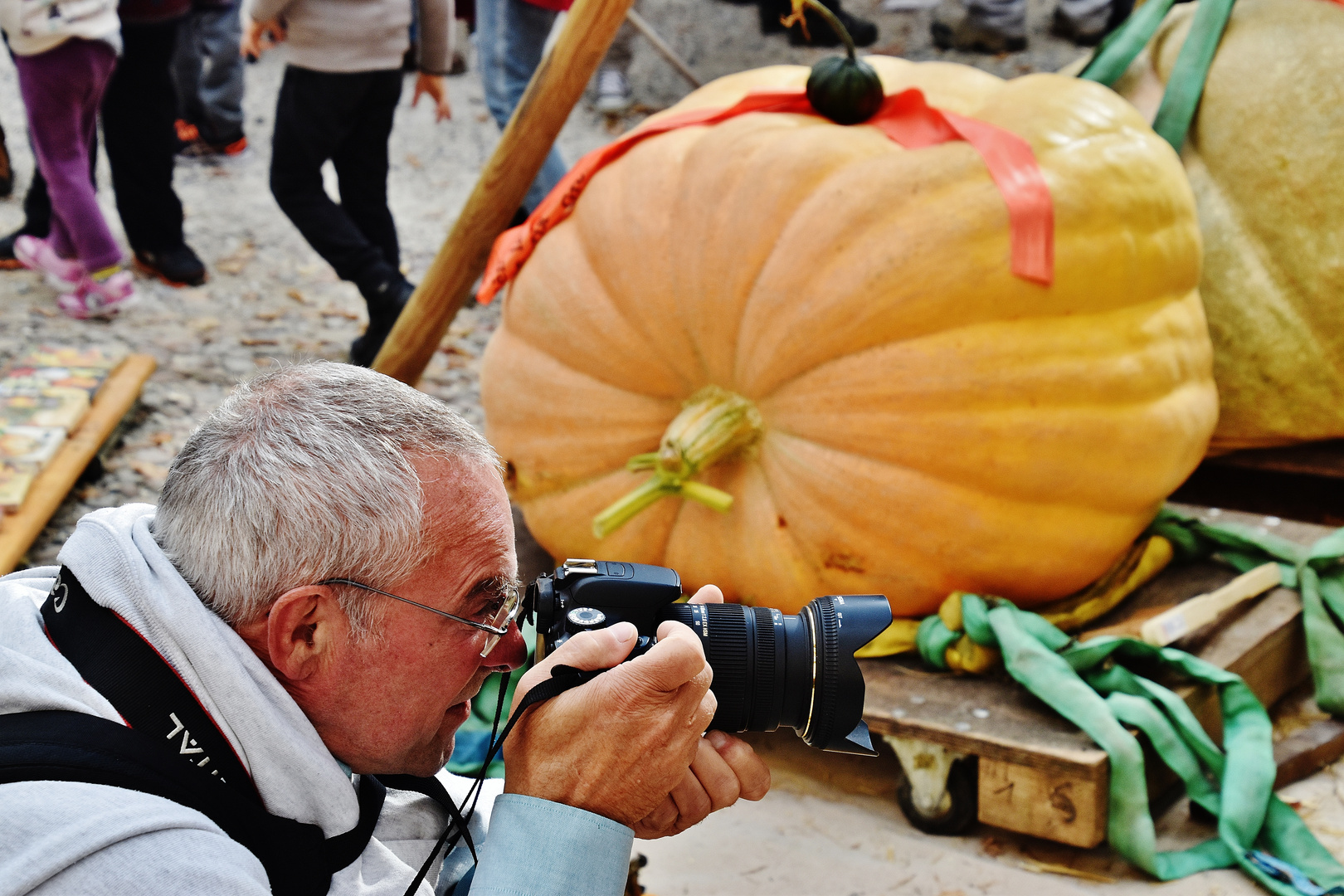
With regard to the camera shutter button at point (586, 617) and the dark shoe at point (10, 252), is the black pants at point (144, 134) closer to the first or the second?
the dark shoe at point (10, 252)

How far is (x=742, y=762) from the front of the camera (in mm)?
1317

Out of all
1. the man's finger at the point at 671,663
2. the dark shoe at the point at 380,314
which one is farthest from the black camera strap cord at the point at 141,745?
the dark shoe at the point at 380,314

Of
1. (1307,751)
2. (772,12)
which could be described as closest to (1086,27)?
(772,12)

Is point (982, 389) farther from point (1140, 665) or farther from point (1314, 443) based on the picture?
point (1314, 443)

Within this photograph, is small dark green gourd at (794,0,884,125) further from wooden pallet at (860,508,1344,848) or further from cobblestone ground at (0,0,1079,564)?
cobblestone ground at (0,0,1079,564)

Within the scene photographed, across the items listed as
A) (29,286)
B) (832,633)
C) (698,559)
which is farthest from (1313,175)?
(29,286)

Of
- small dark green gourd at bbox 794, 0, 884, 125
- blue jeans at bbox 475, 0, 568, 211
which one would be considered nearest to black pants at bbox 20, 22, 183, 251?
blue jeans at bbox 475, 0, 568, 211

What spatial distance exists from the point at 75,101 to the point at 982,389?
331cm

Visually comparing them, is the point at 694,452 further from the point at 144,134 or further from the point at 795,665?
the point at 144,134

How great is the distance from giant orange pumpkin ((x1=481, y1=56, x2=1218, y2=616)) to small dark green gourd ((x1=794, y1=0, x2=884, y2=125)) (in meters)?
0.04

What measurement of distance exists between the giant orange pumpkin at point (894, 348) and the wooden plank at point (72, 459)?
1.28 metres

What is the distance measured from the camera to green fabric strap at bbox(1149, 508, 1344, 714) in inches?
87.0

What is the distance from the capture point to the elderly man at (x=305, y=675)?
93 cm

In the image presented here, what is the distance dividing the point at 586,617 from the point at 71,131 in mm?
3559
